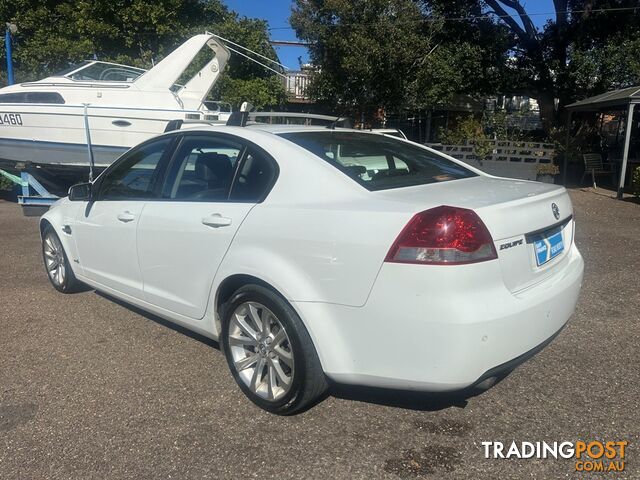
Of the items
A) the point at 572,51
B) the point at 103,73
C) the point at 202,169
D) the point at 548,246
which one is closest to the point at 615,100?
the point at 572,51

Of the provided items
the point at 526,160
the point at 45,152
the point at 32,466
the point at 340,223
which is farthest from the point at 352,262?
the point at 526,160

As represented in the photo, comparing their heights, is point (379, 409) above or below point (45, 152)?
→ below

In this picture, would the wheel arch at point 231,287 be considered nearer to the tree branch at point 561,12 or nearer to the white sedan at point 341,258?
the white sedan at point 341,258

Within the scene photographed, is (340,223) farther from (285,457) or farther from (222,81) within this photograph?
(222,81)

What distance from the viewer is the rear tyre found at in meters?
4.90

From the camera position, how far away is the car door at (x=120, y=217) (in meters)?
3.82

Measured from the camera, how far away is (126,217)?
3.86m

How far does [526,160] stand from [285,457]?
12.7 m

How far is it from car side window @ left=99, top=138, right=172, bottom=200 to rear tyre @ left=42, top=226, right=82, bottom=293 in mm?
984

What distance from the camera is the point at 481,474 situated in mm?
2529

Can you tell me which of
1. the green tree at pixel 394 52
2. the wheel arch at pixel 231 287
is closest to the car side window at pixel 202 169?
the wheel arch at pixel 231 287

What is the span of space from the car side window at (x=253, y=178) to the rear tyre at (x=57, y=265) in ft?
7.75

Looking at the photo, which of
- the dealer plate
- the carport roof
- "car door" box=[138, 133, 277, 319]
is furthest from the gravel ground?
the carport roof

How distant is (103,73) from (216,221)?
26.1ft
